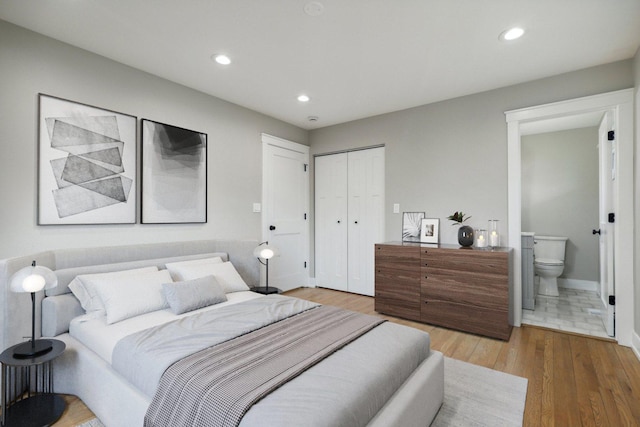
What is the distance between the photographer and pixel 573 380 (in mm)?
2115

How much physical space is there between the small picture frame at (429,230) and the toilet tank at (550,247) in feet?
7.22

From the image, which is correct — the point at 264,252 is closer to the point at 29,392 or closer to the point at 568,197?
the point at 29,392

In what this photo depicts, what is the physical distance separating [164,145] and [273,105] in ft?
4.66

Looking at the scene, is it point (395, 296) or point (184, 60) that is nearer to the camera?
point (184, 60)

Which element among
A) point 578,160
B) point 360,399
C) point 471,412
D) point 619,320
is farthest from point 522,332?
point 578,160

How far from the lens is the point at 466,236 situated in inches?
126

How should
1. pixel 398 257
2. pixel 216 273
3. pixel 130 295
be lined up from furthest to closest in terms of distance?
pixel 398 257 < pixel 216 273 < pixel 130 295

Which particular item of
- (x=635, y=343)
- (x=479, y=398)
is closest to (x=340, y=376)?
(x=479, y=398)

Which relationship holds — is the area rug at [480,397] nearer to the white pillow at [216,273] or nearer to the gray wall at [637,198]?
Answer: the gray wall at [637,198]

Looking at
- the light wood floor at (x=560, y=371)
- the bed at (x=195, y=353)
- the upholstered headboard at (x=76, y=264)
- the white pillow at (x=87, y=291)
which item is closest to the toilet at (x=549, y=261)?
the light wood floor at (x=560, y=371)

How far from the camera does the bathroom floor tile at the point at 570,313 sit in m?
3.07

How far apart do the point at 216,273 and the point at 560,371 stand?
113 inches

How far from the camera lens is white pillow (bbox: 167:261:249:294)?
2656mm

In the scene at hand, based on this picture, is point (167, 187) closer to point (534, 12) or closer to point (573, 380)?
point (534, 12)
